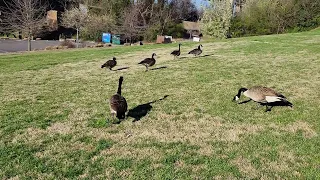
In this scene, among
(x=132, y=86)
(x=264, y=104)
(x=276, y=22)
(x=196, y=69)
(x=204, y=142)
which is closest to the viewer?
(x=204, y=142)

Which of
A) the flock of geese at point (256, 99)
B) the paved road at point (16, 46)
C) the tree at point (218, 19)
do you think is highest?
the tree at point (218, 19)

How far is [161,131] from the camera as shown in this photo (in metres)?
6.59

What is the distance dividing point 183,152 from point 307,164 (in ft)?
6.79

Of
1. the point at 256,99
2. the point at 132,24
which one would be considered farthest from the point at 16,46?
the point at 256,99

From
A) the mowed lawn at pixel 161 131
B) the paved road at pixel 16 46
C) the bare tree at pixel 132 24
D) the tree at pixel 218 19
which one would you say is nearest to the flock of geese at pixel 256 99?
the mowed lawn at pixel 161 131

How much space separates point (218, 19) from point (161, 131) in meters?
39.2

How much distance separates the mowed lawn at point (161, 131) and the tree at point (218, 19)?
32108mm

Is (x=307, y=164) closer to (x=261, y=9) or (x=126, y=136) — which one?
(x=126, y=136)

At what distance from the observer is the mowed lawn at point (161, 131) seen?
497 cm

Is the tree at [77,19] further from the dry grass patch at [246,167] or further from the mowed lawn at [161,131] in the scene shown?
the dry grass patch at [246,167]

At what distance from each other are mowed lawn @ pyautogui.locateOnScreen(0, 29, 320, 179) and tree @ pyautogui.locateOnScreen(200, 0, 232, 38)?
32108 mm

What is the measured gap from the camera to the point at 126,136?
6277 mm

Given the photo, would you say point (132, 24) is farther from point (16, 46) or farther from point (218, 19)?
point (16, 46)

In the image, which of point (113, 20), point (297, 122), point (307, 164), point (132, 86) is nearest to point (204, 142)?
point (307, 164)
